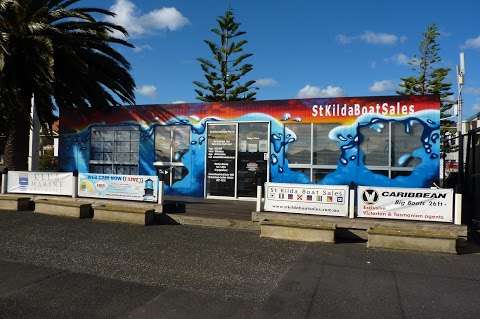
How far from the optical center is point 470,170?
11.5 metres

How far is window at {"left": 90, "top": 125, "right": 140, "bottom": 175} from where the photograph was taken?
1493cm

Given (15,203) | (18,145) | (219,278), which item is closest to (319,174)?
(219,278)

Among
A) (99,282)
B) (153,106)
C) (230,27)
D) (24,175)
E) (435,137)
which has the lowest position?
(99,282)

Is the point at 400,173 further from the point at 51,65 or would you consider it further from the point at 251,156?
the point at 51,65

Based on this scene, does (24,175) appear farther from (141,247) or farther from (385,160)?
(385,160)

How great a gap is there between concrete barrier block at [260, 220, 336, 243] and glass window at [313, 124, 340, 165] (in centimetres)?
407

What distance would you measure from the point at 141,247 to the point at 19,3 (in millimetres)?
10079

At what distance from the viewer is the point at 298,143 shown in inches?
512

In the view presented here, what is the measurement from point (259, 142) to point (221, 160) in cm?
134

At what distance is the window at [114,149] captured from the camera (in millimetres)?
14930

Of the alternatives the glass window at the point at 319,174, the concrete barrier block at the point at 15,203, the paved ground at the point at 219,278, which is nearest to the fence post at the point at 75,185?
the concrete barrier block at the point at 15,203

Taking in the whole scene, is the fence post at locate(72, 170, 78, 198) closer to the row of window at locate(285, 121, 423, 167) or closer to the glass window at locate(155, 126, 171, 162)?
the glass window at locate(155, 126, 171, 162)

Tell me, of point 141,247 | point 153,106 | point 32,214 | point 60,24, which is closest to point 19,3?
point 60,24

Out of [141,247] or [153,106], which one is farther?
[153,106]
